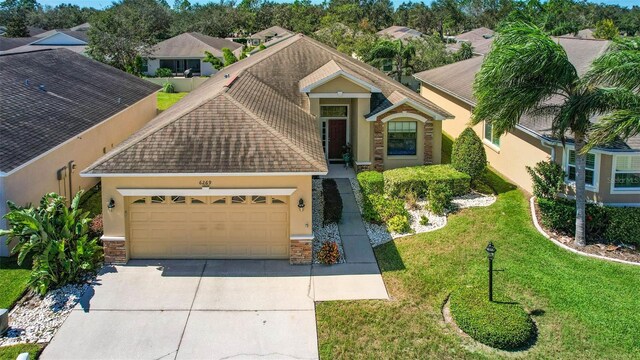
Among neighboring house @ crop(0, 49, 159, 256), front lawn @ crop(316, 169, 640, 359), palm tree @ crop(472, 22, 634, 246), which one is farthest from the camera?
neighboring house @ crop(0, 49, 159, 256)

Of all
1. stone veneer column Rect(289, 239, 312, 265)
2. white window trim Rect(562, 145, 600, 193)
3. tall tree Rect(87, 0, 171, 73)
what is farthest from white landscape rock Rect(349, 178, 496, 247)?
tall tree Rect(87, 0, 171, 73)

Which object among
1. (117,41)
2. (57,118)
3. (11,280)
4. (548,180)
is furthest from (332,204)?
(117,41)

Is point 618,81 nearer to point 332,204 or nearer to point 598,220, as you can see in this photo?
point 598,220

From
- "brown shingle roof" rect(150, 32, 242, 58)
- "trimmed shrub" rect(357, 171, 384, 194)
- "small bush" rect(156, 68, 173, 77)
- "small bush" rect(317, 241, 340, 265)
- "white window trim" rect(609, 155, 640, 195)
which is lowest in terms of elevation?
"small bush" rect(317, 241, 340, 265)

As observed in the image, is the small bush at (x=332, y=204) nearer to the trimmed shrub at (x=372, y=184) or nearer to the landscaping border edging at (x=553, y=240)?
the trimmed shrub at (x=372, y=184)

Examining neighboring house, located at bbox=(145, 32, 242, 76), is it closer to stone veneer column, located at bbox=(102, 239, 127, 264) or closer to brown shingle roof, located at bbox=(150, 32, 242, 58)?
brown shingle roof, located at bbox=(150, 32, 242, 58)

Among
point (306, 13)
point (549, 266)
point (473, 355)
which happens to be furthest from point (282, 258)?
point (306, 13)

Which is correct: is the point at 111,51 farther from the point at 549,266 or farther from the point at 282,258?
the point at 549,266
